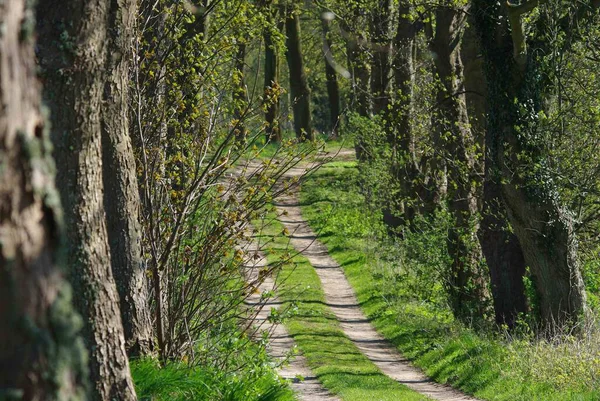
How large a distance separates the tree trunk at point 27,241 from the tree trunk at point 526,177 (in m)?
12.0

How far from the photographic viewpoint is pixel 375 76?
2634cm

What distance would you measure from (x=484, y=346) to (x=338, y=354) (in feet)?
8.31

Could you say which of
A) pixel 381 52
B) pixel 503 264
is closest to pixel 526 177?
pixel 503 264

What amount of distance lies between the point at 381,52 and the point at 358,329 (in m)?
9.48

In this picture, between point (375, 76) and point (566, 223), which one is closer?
point (566, 223)

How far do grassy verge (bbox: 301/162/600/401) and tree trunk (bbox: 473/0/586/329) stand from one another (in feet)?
3.14

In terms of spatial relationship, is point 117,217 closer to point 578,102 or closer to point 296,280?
point 578,102

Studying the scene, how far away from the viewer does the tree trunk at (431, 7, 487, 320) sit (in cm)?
1819

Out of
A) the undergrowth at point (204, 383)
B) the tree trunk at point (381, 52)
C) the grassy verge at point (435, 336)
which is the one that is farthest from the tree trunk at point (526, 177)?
the tree trunk at point (381, 52)

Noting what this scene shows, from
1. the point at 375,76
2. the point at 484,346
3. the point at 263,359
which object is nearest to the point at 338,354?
the point at 484,346

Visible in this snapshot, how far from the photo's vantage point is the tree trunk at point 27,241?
2.82m

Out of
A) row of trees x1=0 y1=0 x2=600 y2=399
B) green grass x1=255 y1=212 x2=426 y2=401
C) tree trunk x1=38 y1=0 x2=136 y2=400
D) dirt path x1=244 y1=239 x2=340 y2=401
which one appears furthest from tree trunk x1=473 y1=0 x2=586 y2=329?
tree trunk x1=38 y1=0 x2=136 y2=400

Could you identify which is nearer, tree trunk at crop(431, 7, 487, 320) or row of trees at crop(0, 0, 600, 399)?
row of trees at crop(0, 0, 600, 399)

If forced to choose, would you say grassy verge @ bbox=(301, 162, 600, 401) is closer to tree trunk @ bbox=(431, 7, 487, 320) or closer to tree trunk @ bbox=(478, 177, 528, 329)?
tree trunk @ bbox=(431, 7, 487, 320)
